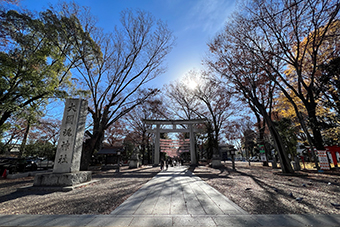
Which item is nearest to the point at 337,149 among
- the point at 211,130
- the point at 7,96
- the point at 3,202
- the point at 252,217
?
the point at 211,130

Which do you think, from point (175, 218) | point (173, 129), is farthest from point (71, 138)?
point (173, 129)

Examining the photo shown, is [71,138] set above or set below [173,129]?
below

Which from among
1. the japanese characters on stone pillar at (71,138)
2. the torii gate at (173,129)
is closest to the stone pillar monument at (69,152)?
the japanese characters on stone pillar at (71,138)

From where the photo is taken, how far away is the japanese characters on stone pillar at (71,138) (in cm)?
648

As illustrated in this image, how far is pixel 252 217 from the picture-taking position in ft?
9.23

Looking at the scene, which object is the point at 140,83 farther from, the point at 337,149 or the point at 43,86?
the point at 337,149

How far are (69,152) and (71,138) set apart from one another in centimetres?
63

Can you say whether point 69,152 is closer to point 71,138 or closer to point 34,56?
point 71,138

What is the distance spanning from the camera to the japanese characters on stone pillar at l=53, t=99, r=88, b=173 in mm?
6479

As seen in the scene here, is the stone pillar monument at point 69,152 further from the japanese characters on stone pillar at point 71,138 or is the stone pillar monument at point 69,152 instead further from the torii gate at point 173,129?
the torii gate at point 173,129

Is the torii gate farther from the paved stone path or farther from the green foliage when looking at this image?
the paved stone path

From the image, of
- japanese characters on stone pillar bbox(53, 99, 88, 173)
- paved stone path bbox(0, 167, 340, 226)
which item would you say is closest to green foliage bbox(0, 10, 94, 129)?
japanese characters on stone pillar bbox(53, 99, 88, 173)

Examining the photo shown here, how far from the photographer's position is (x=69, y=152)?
661 centimetres

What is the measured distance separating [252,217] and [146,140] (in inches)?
859
